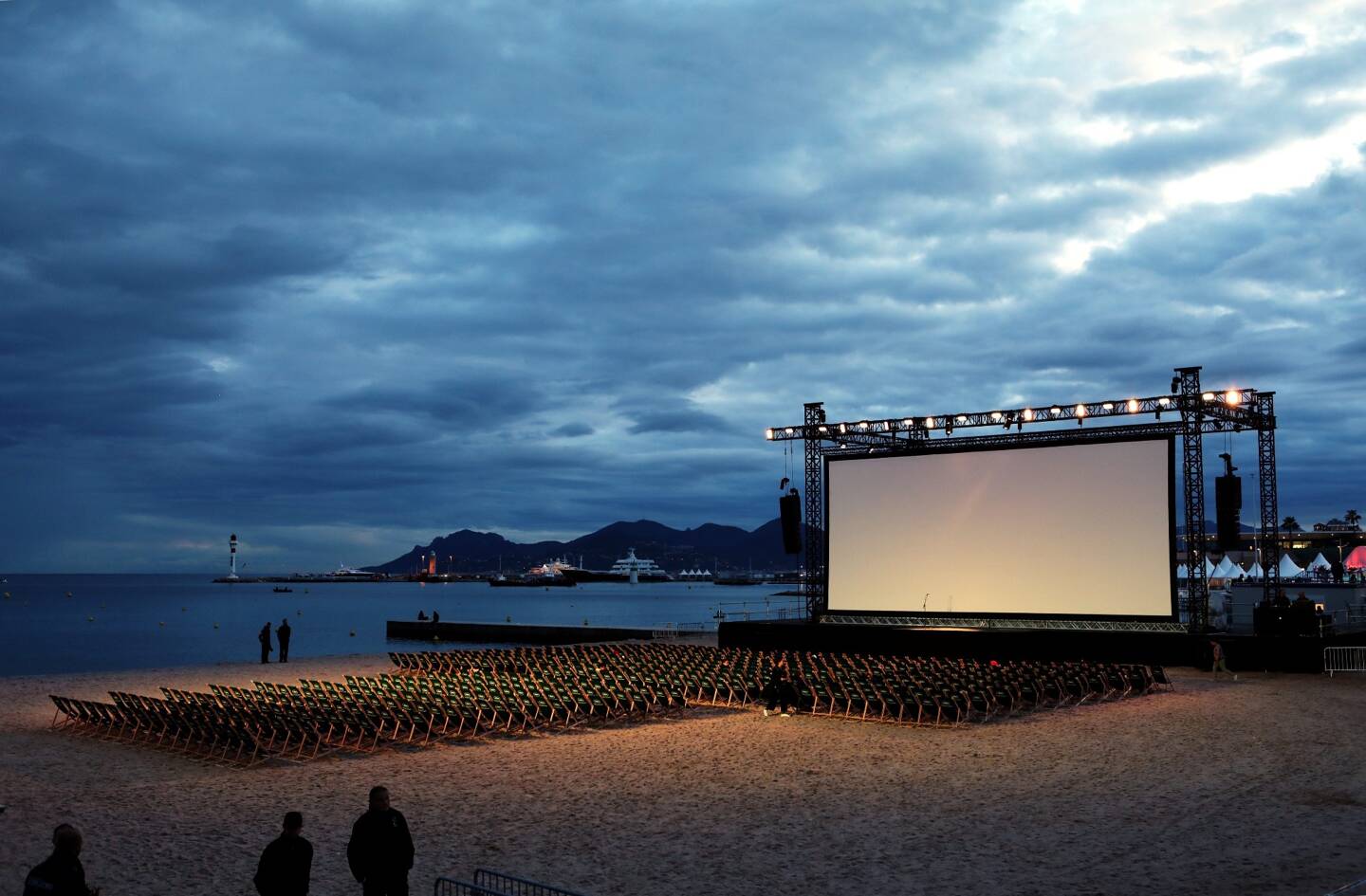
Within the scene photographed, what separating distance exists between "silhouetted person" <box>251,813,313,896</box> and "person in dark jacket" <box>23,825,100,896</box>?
2.49 ft

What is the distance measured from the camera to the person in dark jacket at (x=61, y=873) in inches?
176

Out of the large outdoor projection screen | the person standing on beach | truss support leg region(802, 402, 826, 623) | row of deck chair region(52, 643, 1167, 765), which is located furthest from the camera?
truss support leg region(802, 402, 826, 623)

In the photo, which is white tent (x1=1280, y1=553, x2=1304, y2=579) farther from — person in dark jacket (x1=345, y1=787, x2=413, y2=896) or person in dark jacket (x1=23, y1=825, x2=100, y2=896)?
person in dark jacket (x1=23, y1=825, x2=100, y2=896)

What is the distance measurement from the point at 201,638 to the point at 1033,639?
50166 millimetres

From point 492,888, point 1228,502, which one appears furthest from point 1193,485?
point 492,888

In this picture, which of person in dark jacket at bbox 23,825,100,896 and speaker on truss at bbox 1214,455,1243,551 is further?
speaker on truss at bbox 1214,455,1243,551

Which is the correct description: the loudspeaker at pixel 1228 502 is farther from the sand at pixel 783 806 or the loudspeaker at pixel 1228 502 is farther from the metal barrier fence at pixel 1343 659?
the sand at pixel 783 806

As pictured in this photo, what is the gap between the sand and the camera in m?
7.27

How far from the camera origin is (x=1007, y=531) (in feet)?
77.2

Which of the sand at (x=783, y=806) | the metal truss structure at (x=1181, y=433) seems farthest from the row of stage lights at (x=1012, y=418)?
the sand at (x=783, y=806)

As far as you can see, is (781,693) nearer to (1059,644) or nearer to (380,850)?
(1059,644)

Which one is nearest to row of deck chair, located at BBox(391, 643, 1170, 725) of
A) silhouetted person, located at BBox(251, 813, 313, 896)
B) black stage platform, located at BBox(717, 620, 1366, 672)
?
black stage platform, located at BBox(717, 620, 1366, 672)

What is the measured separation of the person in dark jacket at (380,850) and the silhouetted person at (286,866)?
41cm

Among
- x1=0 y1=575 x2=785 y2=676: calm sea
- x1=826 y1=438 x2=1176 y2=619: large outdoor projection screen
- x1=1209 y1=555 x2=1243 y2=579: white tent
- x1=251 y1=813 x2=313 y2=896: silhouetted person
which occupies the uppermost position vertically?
x1=826 y1=438 x2=1176 y2=619: large outdoor projection screen
